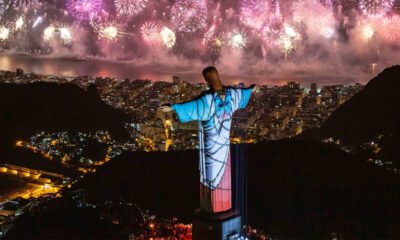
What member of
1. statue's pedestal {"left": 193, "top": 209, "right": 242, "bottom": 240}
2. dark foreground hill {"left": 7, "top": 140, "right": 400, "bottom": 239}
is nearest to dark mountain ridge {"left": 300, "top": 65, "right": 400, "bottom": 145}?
dark foreground hill {"left": 7, "top": 140, "right": 400, "bottom": 239}

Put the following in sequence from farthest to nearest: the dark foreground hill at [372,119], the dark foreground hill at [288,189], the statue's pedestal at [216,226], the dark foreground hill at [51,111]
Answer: the dark foreground hill at [51,111], the dark foreground hill at [372,119], the dark foreground hill at [288,189], the statue's pedestal at [216,226]

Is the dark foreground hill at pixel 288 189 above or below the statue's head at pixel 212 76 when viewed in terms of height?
below

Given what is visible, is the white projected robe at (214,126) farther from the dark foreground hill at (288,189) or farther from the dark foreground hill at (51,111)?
the dark foreground hill at (51,111)

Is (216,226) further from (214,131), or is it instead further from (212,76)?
(212,76)

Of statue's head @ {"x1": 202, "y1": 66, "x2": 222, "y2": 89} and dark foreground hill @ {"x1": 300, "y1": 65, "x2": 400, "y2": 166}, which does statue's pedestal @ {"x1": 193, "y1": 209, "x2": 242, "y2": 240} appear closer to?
statue's head @ {"x1": 202, "y1": 66, "x2": 222, "y2": 89}

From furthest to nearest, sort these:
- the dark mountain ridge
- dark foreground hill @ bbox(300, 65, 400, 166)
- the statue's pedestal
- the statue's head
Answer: the dark mountain ridge < dark foreground hill @ bbox(300, 65, 400, 166) < the statue's pedestal < the statue's head

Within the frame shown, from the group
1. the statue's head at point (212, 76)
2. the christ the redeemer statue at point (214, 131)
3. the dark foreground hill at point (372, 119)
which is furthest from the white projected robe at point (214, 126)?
the dark foreground hill at point (372, 119)

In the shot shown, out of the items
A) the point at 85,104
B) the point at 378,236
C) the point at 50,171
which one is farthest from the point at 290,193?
the point at 85,104

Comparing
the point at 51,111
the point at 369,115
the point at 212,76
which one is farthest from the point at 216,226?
the point at 51,111
